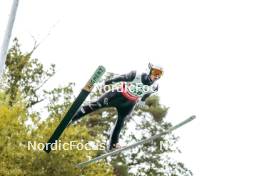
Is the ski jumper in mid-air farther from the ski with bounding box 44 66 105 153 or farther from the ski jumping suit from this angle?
the ski with bounding box 44 66 105 153

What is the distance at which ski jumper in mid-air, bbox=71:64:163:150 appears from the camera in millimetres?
10695

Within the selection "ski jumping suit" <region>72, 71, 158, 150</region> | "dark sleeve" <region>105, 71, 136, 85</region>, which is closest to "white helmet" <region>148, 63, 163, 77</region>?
"ski jumping suit" <region>72, 71, 158, 150</region>

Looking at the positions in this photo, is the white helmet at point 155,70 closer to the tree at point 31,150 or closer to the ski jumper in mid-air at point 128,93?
the ski jumper in mid-air at point 128,93

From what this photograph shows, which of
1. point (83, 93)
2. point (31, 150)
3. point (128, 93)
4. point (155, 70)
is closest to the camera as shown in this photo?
point (83, 93)

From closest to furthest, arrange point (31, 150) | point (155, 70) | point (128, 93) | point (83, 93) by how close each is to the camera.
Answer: point (83, 93)
point (155, 70)
point (128, 93)
point (31, 150)

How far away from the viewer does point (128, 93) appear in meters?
10.8

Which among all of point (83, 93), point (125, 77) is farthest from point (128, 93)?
point (83, 93)

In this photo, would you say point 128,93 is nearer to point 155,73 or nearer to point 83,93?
point 155,73

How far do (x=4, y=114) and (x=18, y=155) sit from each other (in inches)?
49.6

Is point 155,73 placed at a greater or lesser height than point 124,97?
greater

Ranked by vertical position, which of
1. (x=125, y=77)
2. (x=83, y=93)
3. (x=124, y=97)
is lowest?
(x=83, y=93)

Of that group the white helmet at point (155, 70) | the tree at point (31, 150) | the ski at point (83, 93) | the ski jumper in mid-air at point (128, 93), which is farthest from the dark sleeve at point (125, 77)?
the tree at point (31, 150)

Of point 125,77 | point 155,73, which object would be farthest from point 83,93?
point 155,73

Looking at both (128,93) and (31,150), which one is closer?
(128,93)
